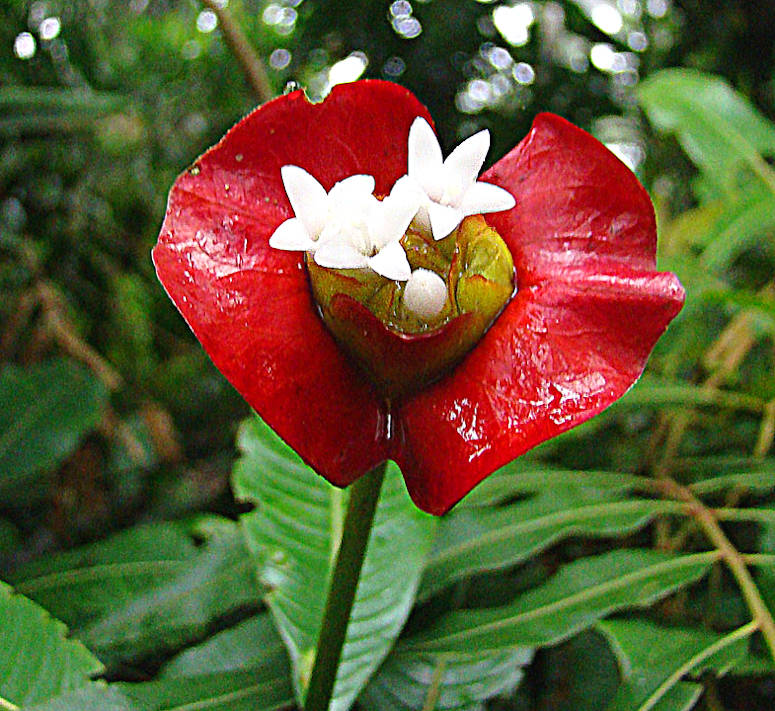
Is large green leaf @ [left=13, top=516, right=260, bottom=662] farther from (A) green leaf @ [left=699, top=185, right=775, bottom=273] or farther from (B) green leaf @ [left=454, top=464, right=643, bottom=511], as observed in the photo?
(A) green leaf @ [left=699, top=185, right=775, bottom=273]

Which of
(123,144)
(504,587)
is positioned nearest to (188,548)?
(504,587)

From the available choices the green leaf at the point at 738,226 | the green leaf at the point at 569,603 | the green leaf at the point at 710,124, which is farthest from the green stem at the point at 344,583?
the green leaf at the point at 710,124

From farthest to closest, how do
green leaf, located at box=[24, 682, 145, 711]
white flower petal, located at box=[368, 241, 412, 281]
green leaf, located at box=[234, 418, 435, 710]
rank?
green leaf, located at box=[234, 418, 435, 710] → green leaf, located at box=[24, 682, 145, 711] → white flower petal, located at box=[368, 241, 412, 281]

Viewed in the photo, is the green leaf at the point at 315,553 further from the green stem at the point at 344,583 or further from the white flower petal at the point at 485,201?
the white flower petal at the point at 485,201

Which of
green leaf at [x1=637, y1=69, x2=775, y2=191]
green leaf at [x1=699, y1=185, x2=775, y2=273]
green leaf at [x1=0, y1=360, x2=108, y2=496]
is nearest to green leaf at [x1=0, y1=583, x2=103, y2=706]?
green leaf at [x1=0, y1=360, x2=108, y2=496]

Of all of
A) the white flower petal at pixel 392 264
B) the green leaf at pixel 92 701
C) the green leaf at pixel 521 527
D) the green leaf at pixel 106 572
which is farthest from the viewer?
the green leaf at pixel 106 572

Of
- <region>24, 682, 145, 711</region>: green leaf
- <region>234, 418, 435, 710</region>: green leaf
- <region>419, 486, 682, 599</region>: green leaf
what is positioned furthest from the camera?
<region>419, 486, 682, 599</region>: green leaf

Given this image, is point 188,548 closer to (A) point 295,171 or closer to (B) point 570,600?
(B) point 570,600
